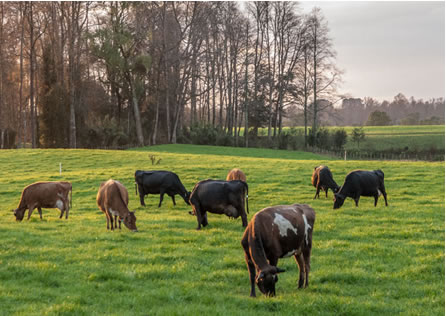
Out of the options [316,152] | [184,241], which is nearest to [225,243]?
[184,241]

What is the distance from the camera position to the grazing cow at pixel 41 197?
593 inches

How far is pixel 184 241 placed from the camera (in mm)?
11750

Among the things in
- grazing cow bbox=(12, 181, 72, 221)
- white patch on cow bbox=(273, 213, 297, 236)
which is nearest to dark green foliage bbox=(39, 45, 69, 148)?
grazing cow bbox=(12, 181, 72, 221)

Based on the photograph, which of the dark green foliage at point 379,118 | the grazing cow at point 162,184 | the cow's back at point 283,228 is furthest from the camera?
the dark green foliage at point 379,118

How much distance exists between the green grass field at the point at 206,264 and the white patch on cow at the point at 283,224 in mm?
1125

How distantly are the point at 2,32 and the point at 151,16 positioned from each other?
18.1m

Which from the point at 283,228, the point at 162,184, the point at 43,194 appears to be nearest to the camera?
the point at 283,228

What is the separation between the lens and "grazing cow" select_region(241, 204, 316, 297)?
290 inches

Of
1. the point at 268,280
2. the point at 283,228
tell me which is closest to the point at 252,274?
the point at 268,280

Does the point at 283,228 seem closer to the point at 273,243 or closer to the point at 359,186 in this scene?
the point at 273,243

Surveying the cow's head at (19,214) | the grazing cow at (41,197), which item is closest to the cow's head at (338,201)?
the grazing cow at (41,197)

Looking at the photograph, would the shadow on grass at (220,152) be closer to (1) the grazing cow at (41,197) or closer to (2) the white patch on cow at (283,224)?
(1) the grazing cow at (41,197)

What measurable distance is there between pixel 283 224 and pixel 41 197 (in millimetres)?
10557

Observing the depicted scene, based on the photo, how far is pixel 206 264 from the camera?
9.72 meters
